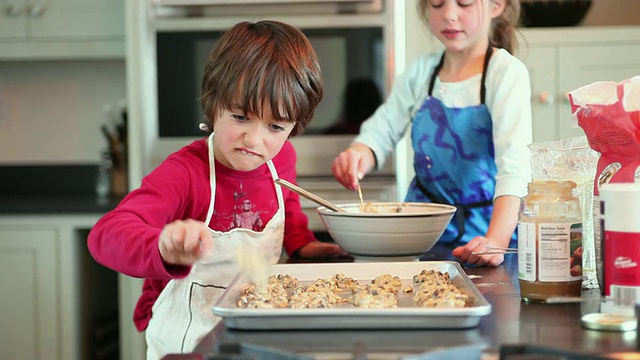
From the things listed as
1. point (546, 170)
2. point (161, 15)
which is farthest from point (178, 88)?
point (546, 170)

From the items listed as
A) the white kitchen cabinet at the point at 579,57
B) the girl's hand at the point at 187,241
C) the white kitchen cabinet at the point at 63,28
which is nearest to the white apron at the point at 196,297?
the girl's hand at the point at 187,241

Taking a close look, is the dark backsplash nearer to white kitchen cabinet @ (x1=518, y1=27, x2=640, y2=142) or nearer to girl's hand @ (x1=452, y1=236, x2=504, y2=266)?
white kitchen cabinet @ (x1=518, y1=27, x2=640, y2=142)

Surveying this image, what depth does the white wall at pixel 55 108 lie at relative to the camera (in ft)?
10.7

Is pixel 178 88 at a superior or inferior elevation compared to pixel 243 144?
superior

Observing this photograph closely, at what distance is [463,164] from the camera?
1.69 metres

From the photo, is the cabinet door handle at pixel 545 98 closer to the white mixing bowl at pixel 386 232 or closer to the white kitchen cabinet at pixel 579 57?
the white kitchen cabinet at pixel 579 57

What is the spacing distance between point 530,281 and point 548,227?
2.7 inches

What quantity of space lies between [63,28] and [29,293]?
0.91 m

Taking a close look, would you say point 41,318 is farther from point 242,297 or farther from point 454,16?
point 242,297

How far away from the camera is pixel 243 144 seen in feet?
4.29

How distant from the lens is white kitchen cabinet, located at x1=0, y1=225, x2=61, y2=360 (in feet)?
8.85

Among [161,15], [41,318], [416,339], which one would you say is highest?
[161,15]

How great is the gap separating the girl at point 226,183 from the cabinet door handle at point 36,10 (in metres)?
1.68

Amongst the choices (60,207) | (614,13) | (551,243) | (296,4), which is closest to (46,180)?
(60,207)
